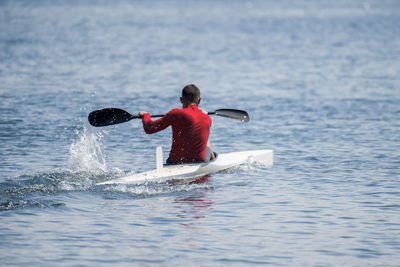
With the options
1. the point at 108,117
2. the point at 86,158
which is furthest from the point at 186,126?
the point at 86,158

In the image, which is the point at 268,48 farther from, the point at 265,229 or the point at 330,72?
the point at 265,229

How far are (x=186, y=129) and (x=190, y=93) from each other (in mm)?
591

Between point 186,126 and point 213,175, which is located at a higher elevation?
point 186,126

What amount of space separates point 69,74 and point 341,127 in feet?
43.0

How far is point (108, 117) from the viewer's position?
12938mm

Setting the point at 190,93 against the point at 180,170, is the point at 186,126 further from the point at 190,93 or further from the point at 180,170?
the point at 180,170

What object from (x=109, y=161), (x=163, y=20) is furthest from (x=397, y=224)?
(x=163, y=20)

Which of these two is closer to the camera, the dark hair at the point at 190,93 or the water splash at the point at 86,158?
the dark hair at the point at 190,93

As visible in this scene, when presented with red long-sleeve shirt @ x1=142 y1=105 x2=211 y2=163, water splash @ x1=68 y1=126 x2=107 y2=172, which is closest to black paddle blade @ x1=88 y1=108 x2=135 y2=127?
water splash @ x1=68 y1=126 x2=107 y2=172

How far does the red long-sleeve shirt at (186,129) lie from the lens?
1149 cm

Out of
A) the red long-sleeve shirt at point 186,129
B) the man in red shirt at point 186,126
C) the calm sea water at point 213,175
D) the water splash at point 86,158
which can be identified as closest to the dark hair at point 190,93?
the man in red shirt at point 186,126

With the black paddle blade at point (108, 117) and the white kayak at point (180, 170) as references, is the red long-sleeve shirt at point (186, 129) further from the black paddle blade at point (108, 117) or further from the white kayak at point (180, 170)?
the black paddle blade at point (108, 117)

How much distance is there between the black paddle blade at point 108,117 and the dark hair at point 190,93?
1649 millimetres

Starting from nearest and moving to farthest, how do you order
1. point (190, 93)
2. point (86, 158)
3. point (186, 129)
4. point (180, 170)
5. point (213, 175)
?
point (190, 93) < point (186, 129) < point (180, 170) < point (213, 175) < point (86, 158)
